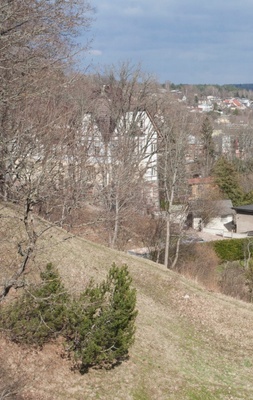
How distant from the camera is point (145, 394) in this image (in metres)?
8.72

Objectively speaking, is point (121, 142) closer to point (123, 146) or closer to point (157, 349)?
point (123, 146)

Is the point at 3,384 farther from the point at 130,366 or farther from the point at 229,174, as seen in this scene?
the point at 229,174

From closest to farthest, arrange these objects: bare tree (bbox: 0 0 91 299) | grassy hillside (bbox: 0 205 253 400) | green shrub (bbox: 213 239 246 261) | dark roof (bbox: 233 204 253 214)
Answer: grassy hillside (bbox: 0 205 253 400) → bare tree (bbox: 0 0 91 299) → green shrub (bbox: 213 239 246 261) → dark roof (bbox: 233 204 253 214)

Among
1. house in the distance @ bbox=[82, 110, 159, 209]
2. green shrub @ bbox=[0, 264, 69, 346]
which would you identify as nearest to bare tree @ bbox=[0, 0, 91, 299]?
green shrub @ bbox=[0, 264, 69, 346]

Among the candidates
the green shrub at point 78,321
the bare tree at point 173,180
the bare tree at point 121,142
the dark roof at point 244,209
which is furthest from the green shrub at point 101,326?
the dark roof at point 244,209

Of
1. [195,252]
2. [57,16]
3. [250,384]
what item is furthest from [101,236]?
[250,384]

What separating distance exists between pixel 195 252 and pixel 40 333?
19018 mm

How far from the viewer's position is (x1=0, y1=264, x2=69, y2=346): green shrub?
333 inches

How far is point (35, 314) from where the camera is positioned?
28.0 ft

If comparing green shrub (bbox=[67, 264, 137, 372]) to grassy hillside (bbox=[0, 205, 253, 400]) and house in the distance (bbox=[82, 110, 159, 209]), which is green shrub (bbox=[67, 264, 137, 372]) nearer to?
grassy hillside (bbox=[0, 205, 253, 400])

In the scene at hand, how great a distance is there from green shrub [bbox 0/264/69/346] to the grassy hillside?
0.85 ft

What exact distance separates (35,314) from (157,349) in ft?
10.6

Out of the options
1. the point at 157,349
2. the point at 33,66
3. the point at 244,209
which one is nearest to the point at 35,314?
the point at 157,349

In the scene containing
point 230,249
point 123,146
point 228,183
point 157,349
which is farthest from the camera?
point 228,183
